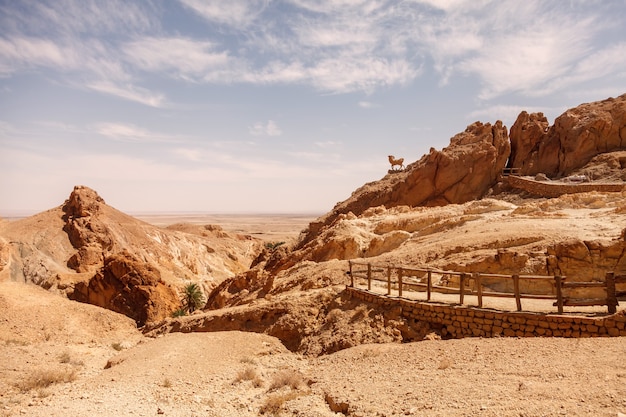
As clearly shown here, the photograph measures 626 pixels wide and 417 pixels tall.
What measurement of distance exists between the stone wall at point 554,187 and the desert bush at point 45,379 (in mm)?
35408

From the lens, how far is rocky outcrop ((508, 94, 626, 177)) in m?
41.6

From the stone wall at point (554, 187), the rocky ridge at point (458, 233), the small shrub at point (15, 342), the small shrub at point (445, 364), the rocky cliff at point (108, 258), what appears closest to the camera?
the small shrub at point (445, 364)

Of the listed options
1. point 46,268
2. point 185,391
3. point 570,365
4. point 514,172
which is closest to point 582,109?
point 514,172

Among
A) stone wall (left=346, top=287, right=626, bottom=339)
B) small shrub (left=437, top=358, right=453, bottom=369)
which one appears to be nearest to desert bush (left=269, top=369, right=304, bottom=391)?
small shrub (left=437, top=358, right=453, bottom=369)

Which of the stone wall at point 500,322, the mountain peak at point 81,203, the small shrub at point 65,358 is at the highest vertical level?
the mountain peak at point 81,203

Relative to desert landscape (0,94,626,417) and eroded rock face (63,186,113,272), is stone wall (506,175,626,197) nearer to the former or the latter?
desert landscape (0,94,626,417)

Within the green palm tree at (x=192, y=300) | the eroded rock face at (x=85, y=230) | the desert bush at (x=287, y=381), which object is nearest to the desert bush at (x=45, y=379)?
the desert bush at (x=287, y=381)

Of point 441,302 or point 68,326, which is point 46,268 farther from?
point 441,302

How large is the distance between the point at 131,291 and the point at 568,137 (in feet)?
141

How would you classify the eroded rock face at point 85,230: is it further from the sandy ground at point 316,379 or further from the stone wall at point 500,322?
the stone wall at point 500,322

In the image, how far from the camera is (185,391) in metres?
12.7

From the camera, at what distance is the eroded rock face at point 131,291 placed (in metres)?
33.1

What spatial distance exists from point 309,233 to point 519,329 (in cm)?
3182

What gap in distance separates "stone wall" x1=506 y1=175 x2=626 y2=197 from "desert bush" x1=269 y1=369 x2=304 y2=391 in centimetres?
2997
